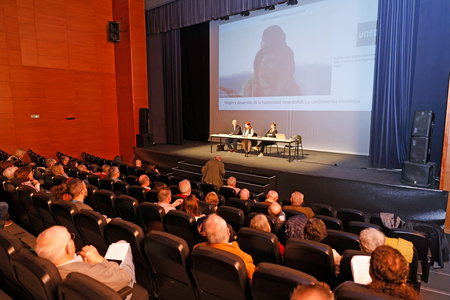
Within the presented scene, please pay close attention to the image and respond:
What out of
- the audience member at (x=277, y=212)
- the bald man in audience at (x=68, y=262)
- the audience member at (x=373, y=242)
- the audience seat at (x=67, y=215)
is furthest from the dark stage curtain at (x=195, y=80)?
the bald man in audience at (x=68, y=262)

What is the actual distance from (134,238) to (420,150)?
548 centimetres

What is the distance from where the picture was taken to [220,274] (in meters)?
1.75

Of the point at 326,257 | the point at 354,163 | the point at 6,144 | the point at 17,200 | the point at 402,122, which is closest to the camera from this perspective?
the point at 326,257

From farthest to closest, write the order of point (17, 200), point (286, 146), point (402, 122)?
1. point (286, 146)
2. point (402, 122)
3. point (17, 200)

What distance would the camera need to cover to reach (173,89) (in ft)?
39.3

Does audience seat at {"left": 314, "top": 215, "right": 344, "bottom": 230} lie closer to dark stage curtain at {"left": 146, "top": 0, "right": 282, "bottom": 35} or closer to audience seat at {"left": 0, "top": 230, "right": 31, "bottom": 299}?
audience seat at {"left": 0, "top": 230, "right": 31, "bottom": 299}

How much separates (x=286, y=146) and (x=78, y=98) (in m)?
7.28

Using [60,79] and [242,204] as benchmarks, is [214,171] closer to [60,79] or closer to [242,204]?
[242,204]

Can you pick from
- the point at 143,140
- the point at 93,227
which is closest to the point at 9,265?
the point at 93,227

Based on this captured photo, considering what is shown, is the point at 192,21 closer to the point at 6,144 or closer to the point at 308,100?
the point at 308,100

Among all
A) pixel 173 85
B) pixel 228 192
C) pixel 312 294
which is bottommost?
pixel 228 192

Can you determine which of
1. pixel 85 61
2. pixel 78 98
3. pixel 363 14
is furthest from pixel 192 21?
pixel 363 14

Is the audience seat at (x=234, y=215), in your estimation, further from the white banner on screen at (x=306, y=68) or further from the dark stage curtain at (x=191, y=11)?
the dark stage curtain at (x=191, y=11)

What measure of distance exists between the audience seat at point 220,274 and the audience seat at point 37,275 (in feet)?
2.41
